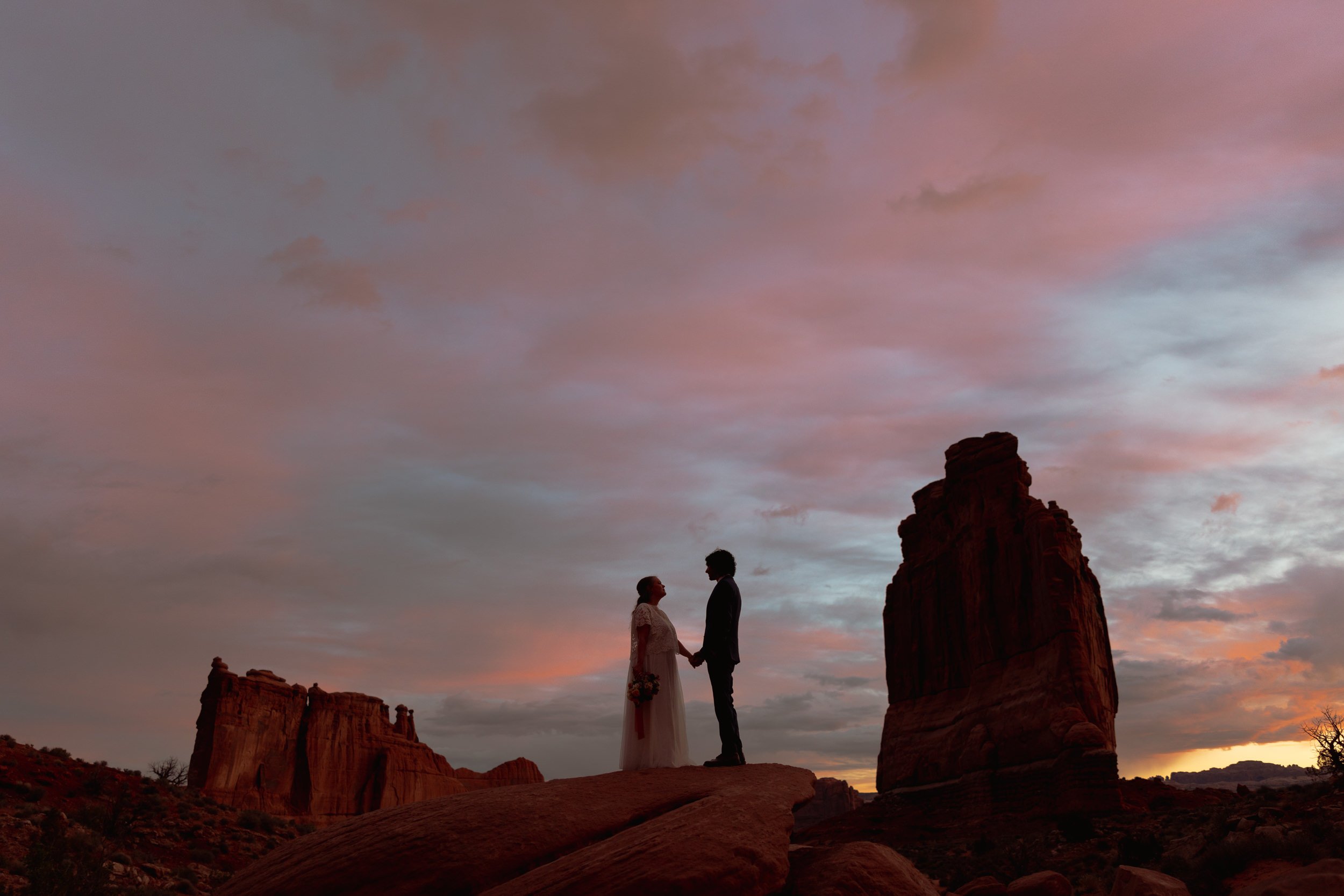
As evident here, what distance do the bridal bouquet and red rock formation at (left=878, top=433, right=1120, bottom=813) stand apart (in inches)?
1681

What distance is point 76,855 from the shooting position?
59.2ft

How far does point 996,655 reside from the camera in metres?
64.9

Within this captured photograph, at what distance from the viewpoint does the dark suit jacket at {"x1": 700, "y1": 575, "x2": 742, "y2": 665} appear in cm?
1205

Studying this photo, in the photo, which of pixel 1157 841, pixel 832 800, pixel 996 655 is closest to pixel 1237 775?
pixel 832 800

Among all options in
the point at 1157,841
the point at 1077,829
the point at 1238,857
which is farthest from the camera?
the point at 1077,829

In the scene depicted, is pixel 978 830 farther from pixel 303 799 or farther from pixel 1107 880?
pixel 303 799

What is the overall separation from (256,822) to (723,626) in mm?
29952

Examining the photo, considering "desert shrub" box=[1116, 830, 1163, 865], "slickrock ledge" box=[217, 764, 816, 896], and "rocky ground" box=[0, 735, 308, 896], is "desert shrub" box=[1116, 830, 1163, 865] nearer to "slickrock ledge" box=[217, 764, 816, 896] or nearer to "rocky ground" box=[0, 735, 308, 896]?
"slickrock ledge" box=[217, 764, 816, 896]

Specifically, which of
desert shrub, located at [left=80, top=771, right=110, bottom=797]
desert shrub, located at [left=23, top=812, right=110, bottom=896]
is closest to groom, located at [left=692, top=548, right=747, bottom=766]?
desert shrub, located at [left=23, top=812, right=110, bottom=896]

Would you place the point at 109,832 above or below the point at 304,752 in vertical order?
below

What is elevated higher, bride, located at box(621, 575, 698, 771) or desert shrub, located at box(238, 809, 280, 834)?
bride, located at box(621, 575, 698, 771)

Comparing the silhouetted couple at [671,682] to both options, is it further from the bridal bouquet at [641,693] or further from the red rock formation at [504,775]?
the red rock formation at [504,775]

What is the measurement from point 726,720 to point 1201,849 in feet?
57.8

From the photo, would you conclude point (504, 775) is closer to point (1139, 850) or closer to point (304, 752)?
point (304, 752)
